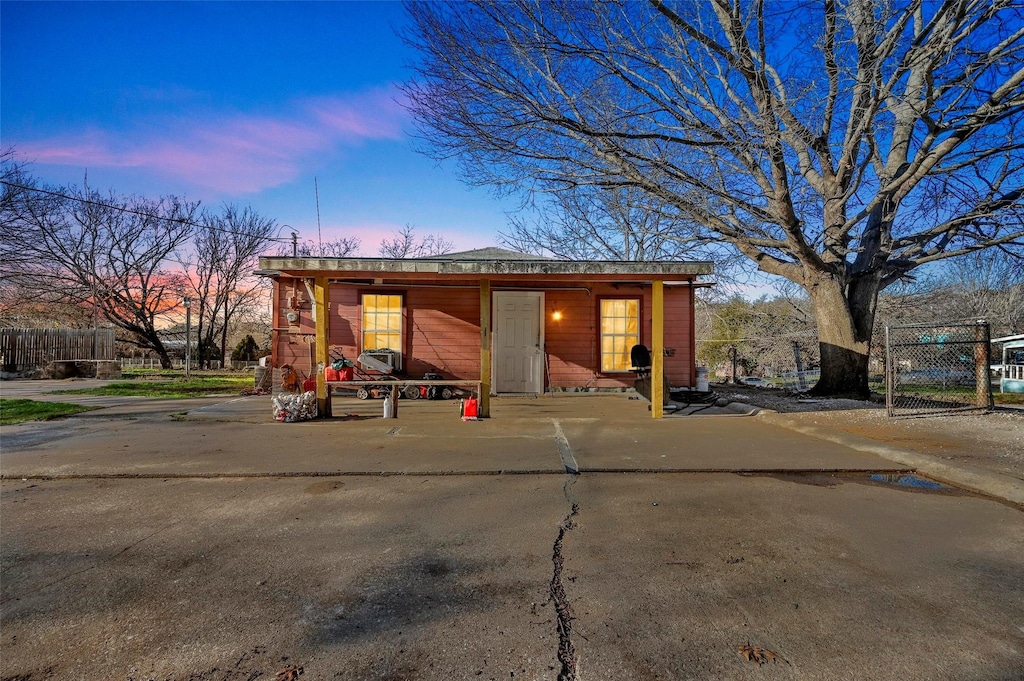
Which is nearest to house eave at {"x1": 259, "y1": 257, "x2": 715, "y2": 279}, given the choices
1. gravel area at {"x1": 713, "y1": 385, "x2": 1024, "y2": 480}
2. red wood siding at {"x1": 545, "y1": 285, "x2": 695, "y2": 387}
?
gravel area at {"x1": 713, "y1": 385, "x2": 1024, "y2": 480}

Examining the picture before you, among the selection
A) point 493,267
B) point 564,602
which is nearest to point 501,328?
point 493,267

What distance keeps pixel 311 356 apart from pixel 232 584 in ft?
29.1

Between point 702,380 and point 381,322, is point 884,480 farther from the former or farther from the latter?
point 381,322

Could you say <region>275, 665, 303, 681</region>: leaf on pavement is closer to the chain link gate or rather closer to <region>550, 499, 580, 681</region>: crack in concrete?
<region>550, 499, 580, 681</region>: crack in concrete

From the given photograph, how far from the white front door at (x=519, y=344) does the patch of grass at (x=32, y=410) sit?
7682 mm

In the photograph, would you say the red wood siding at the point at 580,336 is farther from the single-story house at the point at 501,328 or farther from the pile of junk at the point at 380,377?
the pile of junk at the point at 380,377

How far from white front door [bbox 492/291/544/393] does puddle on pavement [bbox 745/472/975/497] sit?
21.8 ft

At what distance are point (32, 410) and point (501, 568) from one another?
10.3 m

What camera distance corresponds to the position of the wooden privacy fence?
18203mm

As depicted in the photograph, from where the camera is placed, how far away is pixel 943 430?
21.1 feet

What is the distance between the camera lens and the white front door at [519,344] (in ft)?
36.2

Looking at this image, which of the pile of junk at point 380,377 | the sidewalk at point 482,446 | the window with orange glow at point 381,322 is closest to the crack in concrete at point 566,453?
the sidewalk at point 482,446

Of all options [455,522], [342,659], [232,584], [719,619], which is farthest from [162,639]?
[719,619]

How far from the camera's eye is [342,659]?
76.4 inches
